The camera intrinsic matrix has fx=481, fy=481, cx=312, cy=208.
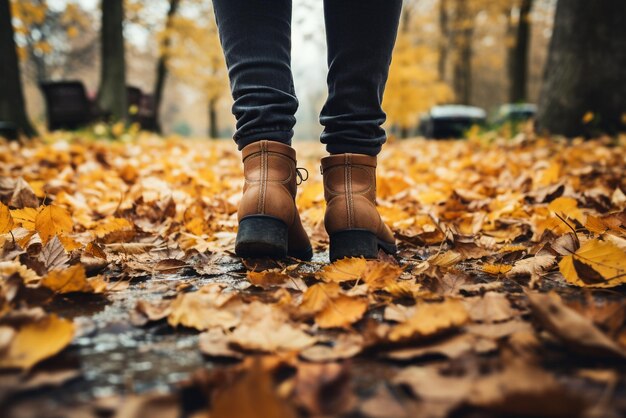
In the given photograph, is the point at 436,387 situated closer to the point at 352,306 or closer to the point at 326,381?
the point at 326,381

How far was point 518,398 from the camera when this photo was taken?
542mm

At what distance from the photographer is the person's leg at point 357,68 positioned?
4.12ft

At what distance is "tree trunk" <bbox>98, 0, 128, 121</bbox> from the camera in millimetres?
7539

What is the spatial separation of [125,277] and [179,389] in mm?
615

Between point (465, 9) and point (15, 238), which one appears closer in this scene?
point (15, 238)

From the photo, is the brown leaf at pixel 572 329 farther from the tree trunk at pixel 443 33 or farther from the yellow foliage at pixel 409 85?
the tree trunk at pixel 443 33

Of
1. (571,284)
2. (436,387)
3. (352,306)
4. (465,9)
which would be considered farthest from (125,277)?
(465,9)

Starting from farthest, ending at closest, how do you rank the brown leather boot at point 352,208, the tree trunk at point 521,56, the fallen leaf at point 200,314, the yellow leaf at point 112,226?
the tree trunk at point 521,56 → the yellow leaf at point 112,226 → the brown leather boot at point 352,208 → the fallen leaf at point 200,314

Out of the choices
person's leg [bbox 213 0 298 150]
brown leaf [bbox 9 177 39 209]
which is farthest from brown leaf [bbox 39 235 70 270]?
brown leaf [bbox 9 177 39 209]

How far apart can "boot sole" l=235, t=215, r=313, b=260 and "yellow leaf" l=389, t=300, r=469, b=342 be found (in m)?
0.53

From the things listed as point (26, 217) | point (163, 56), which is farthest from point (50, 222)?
point (163, 56)

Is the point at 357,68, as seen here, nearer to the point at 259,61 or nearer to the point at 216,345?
the point at 259,61

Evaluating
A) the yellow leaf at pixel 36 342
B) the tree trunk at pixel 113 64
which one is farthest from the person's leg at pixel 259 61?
the tree trunk at pixel 113 64

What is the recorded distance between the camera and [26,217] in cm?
143
